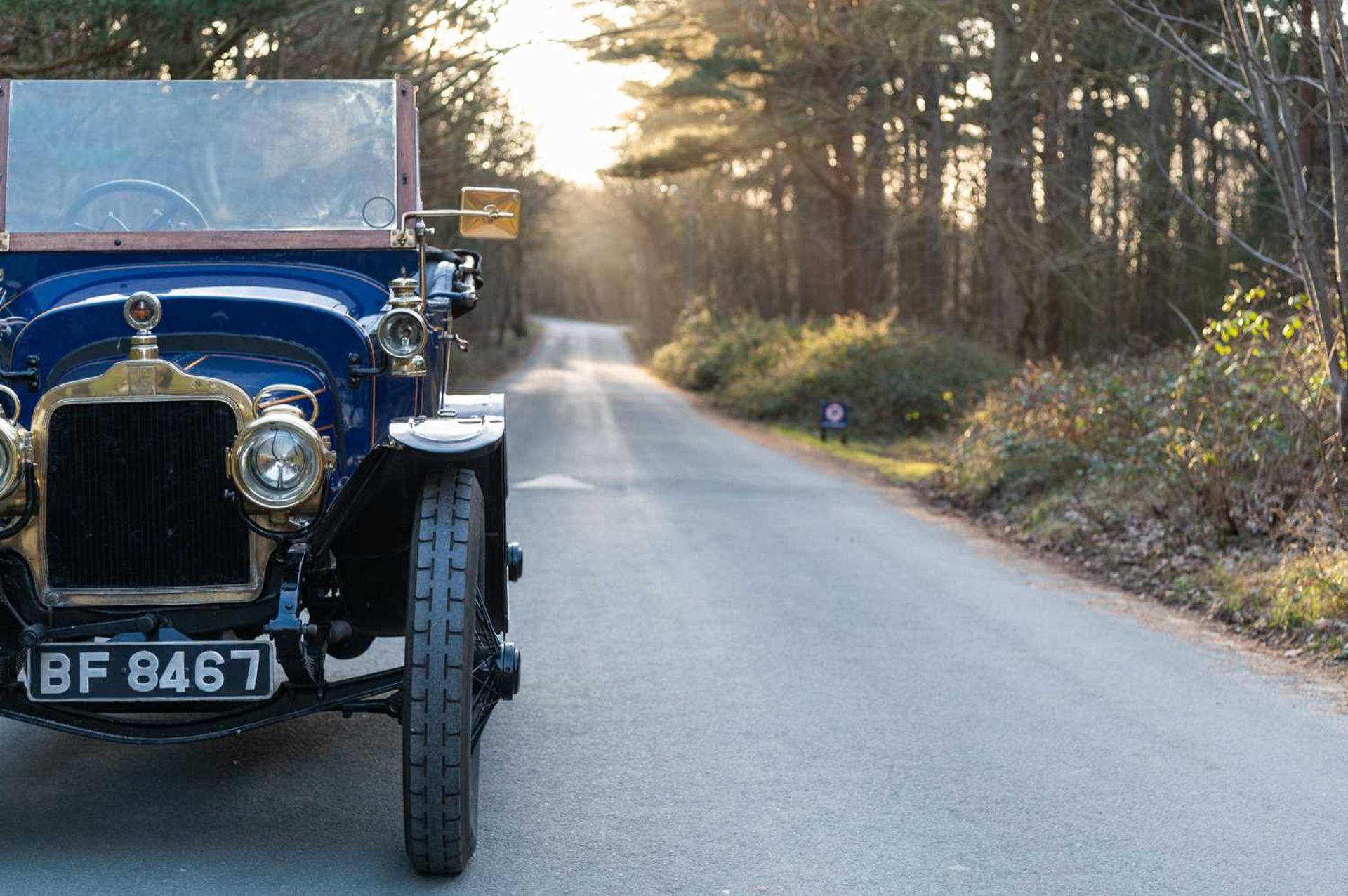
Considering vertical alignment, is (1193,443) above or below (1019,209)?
below

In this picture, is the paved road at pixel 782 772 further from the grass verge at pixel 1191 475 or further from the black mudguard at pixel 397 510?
the grass verge at pixel 1191 475

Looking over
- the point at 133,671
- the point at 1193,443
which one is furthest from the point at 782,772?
the point at 1193,443

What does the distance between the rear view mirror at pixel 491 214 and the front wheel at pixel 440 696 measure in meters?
1.63

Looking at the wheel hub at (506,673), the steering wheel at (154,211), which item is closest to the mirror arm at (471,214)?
the steering wheel at (154,211)

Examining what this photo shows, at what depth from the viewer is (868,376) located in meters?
26.0

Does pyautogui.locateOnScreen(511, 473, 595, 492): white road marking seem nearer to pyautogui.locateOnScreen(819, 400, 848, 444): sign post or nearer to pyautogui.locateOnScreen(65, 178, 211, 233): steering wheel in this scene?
pyautogui.locateOnScreen(819, 400, 848, 444): sign post

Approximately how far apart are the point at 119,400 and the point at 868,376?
22.6 metres

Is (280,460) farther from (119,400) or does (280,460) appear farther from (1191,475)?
(1191,475)

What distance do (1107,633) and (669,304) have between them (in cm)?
5833

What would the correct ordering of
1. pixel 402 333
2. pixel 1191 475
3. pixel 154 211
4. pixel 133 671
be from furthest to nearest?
pixel 1191 475 → pixel 154 211 → pixel 402 333 → pixel 133 671

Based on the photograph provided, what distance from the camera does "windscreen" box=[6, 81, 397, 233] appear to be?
5.62 meters

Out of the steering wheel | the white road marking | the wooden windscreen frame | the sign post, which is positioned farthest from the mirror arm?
the sign post

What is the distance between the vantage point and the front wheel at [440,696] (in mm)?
3742

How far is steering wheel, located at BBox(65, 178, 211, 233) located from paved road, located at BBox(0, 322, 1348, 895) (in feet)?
6.35
